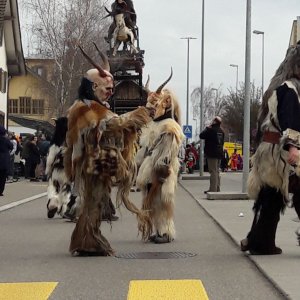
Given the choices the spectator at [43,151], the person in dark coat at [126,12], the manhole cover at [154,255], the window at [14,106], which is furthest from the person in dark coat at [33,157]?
the window at [14,106]

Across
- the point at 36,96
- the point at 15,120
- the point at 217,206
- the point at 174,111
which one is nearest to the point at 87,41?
the point at 15,120

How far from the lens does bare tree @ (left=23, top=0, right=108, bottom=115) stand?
49.2 meters

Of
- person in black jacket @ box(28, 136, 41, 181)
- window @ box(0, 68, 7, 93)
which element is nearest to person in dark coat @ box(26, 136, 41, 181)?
person in black jacket @ box(28, 136, 41, 181)

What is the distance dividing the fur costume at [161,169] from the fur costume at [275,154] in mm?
1649

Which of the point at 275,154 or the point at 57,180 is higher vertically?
the point at 275,154

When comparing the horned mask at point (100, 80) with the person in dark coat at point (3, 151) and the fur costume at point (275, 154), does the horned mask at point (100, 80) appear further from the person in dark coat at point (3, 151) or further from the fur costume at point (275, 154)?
the person in dark coat at point (3, 151)

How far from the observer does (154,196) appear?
970 centimetres

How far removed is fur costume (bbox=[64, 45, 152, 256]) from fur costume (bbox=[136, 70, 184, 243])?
124 centimetres

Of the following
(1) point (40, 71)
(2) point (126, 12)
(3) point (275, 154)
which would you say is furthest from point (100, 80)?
(1) point (40, 71)

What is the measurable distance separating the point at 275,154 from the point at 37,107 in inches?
2635

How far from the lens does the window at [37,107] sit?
238 ft

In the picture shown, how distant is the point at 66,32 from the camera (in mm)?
49406

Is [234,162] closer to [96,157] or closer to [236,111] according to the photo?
[236,111]

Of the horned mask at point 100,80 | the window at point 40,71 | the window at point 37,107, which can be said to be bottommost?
the horned mask at point 100,80
